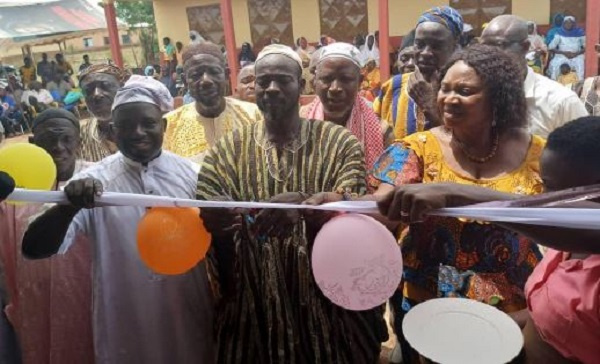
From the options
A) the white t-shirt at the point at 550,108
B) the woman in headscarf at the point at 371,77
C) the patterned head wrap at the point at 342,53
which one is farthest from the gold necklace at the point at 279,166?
the woman in headscarf at the point at 371,77

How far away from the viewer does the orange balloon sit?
1917mm

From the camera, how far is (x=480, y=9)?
13.2m

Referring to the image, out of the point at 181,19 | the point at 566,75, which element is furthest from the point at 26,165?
the point at 181,19

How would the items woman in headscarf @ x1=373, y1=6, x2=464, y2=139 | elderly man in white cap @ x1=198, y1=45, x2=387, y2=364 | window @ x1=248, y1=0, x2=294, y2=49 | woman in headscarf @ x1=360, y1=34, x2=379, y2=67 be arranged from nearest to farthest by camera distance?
elderly man in white cap @ x1=198, y1=45, x2=387, y2=364
woman in headscarf @ x1=373, y1=6, x2=464, y2=139
woman in headscarf @ x1=360, y1=34, x2=379, y2=67
window @ x1=248, y1=0, x2=294, y2=49

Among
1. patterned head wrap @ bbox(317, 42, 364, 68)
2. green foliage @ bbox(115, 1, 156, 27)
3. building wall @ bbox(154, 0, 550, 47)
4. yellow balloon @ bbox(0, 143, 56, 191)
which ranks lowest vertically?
yellow balloon @ bbox(0, 143, 56, 191)

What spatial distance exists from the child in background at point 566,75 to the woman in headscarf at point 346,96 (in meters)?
8.83

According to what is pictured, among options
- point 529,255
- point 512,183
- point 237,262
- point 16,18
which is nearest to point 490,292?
point 529,255

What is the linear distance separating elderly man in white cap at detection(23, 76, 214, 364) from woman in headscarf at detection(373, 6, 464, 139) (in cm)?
165

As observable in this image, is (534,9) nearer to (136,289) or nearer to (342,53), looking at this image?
(342,53)

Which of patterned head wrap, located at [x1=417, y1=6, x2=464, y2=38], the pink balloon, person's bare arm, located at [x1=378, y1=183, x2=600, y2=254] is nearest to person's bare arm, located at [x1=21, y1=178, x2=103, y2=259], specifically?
the pink balloon

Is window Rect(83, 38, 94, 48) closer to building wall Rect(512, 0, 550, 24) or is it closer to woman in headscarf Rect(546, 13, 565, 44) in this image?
building wall Rect(512, 0, 550, 24)

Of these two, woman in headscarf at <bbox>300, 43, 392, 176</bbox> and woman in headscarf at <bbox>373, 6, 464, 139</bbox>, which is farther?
woman in headscarf at <bbox>373, 6, 464, 139</bbox>

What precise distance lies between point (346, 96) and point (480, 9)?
37.8 ft

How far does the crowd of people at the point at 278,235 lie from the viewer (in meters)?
1.92
